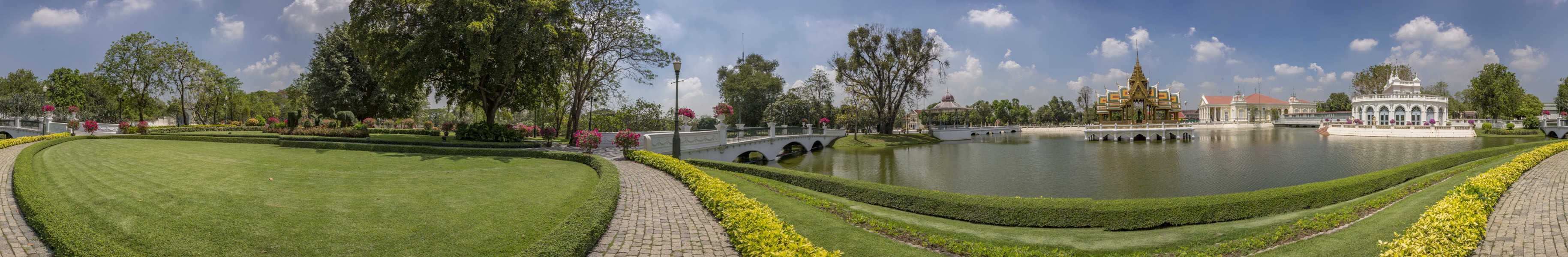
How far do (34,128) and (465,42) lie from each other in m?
31.8

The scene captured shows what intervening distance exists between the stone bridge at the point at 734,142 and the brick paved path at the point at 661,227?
28.9 feet

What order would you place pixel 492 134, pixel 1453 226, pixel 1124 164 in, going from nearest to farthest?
1. pixel 1453 226
2. pixel 492 134
3. pixel 1124 164

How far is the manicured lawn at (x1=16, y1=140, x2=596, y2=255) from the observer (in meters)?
5.45

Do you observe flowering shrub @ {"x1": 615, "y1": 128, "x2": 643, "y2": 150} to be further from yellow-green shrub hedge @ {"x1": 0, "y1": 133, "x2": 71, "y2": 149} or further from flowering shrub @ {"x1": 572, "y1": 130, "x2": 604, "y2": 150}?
yellow-green shrub hedge @ {"x1": 0, "y1": 133, "x2": 71, "y2": 149}

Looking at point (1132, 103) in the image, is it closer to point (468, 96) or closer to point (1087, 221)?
point (1087, 221)

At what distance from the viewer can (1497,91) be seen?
150 ft

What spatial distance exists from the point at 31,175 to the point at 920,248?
15223 millimetres

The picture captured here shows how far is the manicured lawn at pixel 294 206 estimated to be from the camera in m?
5.45

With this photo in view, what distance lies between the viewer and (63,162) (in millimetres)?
11797

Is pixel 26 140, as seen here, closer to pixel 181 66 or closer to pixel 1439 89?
pixel 181 66

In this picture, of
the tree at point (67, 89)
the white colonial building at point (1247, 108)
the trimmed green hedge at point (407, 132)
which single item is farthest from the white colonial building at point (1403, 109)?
the tree at point (67, 89)

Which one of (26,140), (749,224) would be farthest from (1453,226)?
(26,140)

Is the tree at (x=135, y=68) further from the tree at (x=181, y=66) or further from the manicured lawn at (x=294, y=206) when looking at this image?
the manicured lawn at (x=294, y=206)

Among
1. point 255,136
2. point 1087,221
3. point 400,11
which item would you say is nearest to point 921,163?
point 1087,221
